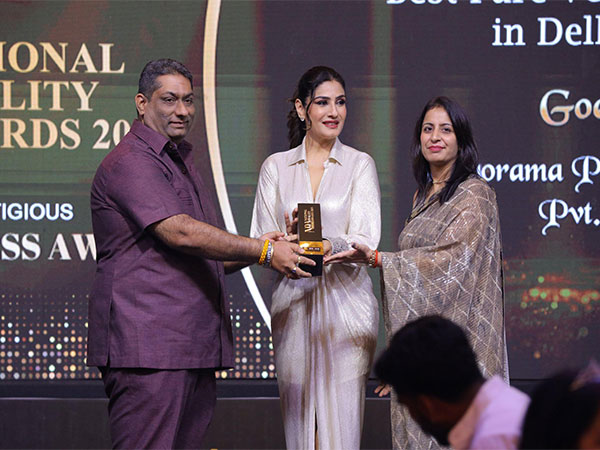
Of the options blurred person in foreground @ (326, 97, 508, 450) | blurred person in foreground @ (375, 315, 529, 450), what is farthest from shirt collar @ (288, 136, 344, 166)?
blurred person in foreground @ (375, 315, 529, 450)

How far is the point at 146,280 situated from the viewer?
2785 mm

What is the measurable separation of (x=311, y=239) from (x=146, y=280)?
58cm

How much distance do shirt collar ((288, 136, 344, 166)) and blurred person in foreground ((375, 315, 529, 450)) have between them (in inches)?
66.3

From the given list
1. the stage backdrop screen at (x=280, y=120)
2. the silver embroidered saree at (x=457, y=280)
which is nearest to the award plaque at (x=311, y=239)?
the silver embroidered saree at (x=457, y=280)

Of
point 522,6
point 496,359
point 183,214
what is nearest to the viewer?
point 183,214

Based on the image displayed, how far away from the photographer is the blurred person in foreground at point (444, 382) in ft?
5.28

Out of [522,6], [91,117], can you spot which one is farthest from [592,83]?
[91,117]

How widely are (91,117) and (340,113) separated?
1.98 meters

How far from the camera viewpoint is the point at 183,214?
278cm

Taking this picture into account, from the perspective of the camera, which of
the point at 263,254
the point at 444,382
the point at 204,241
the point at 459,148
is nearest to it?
the point at 444,382

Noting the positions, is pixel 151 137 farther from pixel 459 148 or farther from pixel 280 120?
pixel 280 120

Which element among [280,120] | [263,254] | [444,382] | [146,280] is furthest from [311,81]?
[444,382]

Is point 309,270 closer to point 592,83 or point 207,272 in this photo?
point 207,272

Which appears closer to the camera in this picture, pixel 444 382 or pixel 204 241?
pixel 444 382
